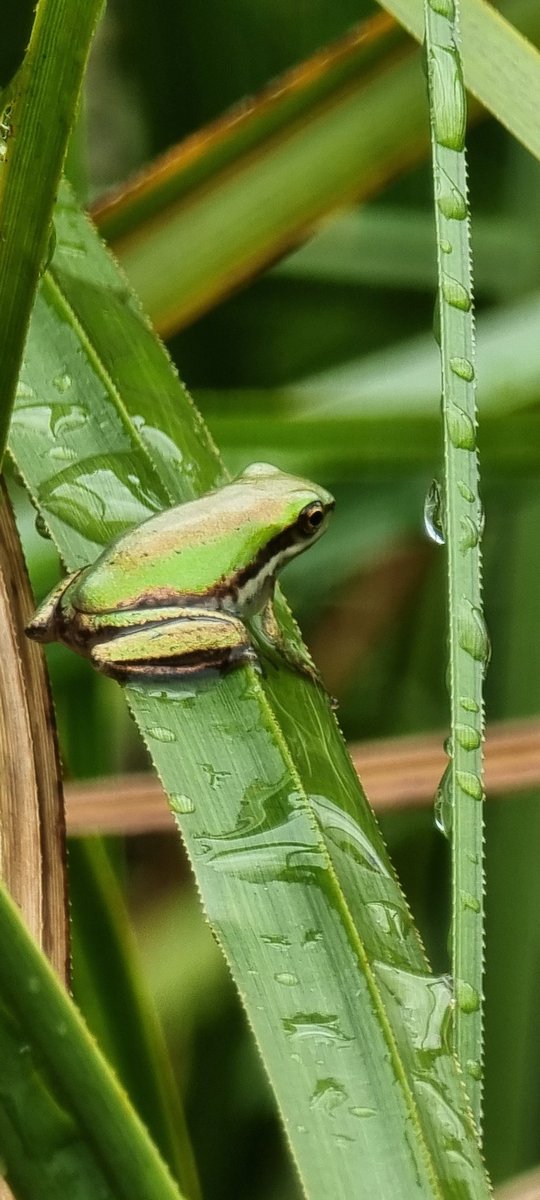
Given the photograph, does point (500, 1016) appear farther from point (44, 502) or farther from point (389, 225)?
point (389, 225)

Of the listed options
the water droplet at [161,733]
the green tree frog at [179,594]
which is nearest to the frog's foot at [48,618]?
the green tree frog at [179,594]

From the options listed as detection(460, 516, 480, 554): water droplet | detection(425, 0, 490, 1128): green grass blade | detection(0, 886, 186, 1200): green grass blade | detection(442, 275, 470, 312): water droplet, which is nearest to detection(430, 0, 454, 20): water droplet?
detection(425, 0, 490, 1128): green grass blade

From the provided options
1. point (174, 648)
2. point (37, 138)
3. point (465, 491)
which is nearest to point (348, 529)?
point (174, 648)

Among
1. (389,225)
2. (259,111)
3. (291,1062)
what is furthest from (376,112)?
(291,1062)

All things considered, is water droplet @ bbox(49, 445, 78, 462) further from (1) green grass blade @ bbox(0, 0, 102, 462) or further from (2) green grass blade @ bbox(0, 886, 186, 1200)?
(2) green grass blade @ bbox(0, 886, 186, 1200)

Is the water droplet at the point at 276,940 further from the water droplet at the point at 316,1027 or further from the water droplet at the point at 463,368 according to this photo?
the water droplet at the point at 463,368
